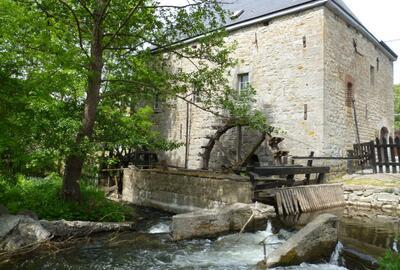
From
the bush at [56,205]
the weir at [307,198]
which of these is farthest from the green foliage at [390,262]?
the weir at [307,198]

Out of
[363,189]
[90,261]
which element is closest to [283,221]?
[363,189]

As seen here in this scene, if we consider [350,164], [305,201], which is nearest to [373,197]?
[305,201]

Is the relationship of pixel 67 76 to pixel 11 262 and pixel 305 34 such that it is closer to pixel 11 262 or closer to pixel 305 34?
pixel 11 262

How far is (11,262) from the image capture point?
4602 millimetres

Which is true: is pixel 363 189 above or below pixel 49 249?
above

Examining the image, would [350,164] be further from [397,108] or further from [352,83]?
[397,108]

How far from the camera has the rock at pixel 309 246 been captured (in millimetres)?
4566

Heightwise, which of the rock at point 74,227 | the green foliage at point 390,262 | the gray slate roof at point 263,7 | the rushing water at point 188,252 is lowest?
the rushing water at point 188,252

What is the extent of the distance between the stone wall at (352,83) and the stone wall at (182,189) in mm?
4230

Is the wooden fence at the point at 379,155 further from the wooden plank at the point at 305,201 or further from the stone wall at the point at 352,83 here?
the wooden plank at the point at 305,201

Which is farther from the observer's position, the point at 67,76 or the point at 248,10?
the point at 248,10

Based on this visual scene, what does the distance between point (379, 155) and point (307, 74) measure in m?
3.21

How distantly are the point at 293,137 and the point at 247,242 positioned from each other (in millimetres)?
6010

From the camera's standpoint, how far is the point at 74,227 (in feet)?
19.7
